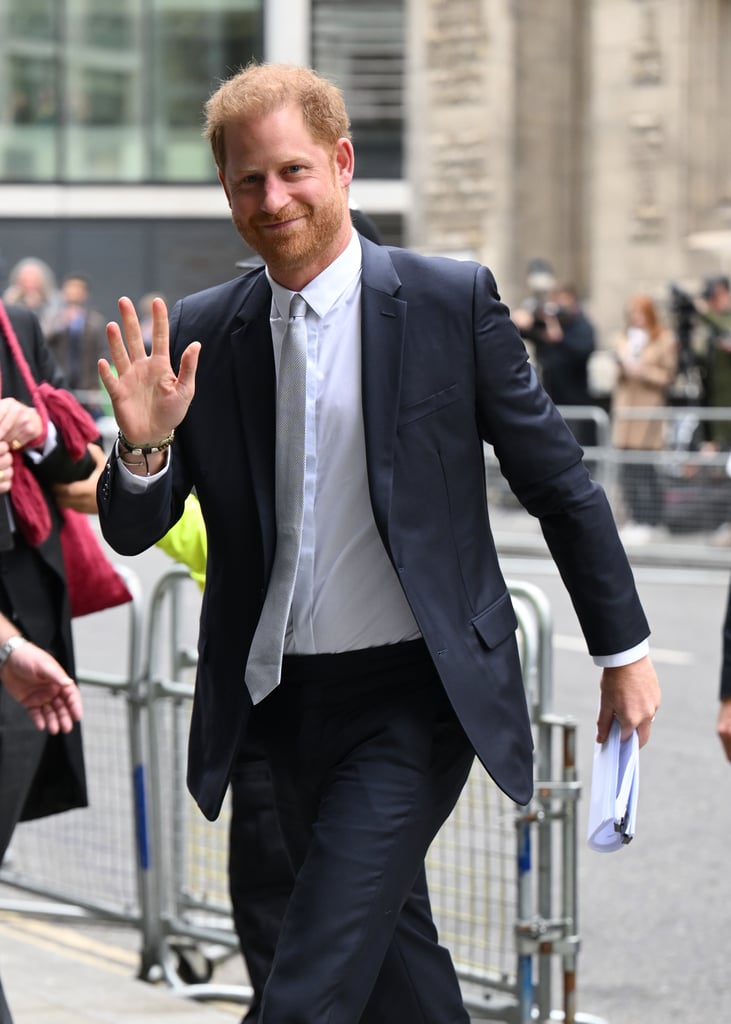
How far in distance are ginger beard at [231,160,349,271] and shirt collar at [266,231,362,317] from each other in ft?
0.17

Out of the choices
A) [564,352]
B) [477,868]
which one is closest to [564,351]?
[564,352]

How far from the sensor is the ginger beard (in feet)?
11.2

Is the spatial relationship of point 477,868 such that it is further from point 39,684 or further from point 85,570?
point 39,684

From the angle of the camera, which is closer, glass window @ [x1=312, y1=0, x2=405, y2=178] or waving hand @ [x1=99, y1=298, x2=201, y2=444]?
waving hand @ [x1=99, y1=298, x2=201, y2=444]

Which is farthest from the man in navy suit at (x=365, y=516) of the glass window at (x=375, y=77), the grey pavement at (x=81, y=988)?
the glass window at (x=375, y=77)

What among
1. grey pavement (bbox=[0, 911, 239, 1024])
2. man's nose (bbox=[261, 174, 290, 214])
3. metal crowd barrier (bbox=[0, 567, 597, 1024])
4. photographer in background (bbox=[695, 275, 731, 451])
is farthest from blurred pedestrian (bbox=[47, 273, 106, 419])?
man's nose (bbox=[261, 174, 290, 214])

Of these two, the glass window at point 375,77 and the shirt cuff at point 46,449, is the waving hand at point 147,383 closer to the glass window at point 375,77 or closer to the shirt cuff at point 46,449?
the shirt cuff at point 46,449

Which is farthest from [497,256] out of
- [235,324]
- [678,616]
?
[235,324]

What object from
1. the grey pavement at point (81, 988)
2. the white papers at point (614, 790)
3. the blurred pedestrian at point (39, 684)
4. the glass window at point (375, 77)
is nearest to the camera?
the white papers at point (614, 790)

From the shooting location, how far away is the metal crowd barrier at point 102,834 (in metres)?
5.77

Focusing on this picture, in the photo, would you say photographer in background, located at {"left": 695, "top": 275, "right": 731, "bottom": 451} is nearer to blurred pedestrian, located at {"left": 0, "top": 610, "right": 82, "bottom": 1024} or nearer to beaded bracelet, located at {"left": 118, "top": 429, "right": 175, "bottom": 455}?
blurred pedestrian, located at {"left": 0, "top": 610, "right": 82, "bottom": 1024}

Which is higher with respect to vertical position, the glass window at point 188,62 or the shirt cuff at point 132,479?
the glass window at point 188,62

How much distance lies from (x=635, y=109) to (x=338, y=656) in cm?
2339

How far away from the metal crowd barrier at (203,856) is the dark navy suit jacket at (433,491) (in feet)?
3.97
